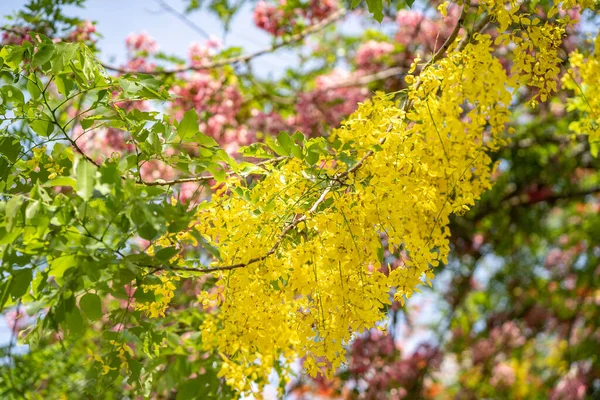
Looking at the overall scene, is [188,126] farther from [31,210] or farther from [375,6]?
[375,6]

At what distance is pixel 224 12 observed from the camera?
4102 millimetres

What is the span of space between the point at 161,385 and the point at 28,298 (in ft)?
2.64

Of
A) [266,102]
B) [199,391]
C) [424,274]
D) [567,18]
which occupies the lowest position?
[199,391]

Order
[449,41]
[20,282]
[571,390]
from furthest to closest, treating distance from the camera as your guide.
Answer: [571,390] < [449,41] < [20,282]

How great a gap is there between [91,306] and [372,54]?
3758 millimetres

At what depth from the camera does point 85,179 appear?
1.10m

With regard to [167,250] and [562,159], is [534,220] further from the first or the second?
[167,250]

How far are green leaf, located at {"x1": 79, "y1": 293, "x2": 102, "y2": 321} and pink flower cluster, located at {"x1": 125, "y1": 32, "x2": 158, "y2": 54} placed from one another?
308cm

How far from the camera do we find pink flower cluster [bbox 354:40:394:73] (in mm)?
4707

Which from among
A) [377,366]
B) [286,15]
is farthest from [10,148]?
[377,366]

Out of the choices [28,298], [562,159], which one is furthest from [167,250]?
[562,159]

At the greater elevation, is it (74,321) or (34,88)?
(34,88)

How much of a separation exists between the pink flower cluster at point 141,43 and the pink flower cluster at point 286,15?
2.25ft

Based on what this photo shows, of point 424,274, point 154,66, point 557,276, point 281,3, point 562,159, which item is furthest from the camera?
point 557,276
